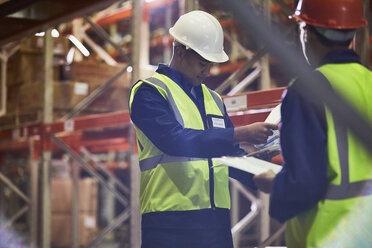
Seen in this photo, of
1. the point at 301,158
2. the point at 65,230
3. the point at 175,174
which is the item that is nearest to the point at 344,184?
the point at 301,158

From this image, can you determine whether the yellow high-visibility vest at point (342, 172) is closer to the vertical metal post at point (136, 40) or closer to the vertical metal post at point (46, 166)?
the vertical metal post at point (136, 40)

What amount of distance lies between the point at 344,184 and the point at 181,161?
3.80ft

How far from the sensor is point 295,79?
2.10 m

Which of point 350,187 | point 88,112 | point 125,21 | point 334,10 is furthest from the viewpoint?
point 125,21

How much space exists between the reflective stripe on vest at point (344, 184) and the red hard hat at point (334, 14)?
1.35 ft

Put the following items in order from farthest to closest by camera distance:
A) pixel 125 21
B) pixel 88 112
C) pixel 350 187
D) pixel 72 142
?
pixel 125 21, pixel 72 142, pixel 88 112, pixel 350 187

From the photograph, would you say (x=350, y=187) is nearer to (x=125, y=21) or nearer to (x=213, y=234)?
(x=213, y=234)

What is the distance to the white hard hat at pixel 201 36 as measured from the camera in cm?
328

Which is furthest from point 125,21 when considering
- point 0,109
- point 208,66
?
point 208,66

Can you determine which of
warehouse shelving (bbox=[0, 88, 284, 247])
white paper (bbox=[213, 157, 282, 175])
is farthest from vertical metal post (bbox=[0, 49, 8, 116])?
white paper (bbox=[213, 157, 282, 175])

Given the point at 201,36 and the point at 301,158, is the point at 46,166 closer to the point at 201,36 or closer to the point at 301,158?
the point at 201,36

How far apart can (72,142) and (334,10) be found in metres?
6.84

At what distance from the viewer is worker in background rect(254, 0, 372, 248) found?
6.53 feet

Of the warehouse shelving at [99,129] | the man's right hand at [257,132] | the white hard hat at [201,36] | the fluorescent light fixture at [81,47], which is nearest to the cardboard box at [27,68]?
the warehouse shelving at [99,129]
